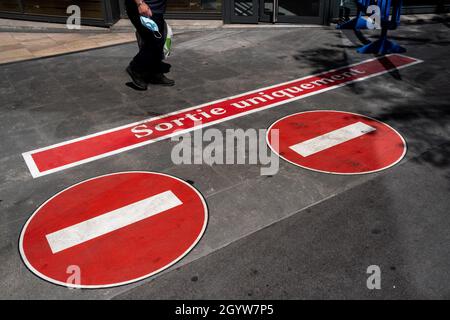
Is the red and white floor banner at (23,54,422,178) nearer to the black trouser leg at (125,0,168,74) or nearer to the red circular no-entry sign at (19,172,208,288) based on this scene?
the red circular no-entry sign at (19,172,208,288)

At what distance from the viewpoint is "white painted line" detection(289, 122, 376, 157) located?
207 inches

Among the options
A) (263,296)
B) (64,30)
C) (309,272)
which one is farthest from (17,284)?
(64,30)

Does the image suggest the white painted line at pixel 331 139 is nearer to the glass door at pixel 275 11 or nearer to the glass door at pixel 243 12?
the glass door at pixel 275 11

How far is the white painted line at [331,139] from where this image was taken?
526 centimetres

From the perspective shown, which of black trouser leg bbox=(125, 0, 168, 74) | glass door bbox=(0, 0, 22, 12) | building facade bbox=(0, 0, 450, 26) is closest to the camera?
black trouser leg bbox=(125, 0, 168, 74)

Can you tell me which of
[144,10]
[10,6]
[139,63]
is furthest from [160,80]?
[10,6]

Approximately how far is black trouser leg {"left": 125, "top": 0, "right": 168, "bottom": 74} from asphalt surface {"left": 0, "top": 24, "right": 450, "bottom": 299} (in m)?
0.47

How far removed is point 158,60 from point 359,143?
4.02 metres

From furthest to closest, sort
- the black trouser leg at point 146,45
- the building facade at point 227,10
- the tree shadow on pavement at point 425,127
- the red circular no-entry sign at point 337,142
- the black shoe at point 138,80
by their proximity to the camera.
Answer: the building facade at point 227,10 < the black shoe at point 138,80 < the black trouser leg at point 146,45 < the tree shadow on pavement at point 425,127 < the red circular no-entry sign at point 337,142

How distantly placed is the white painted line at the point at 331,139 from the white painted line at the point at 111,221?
186 cm

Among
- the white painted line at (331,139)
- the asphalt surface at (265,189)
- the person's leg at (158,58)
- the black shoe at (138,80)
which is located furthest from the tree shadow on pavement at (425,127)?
the black shoe at (138,80)

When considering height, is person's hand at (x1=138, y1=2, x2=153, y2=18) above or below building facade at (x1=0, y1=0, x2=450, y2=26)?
above

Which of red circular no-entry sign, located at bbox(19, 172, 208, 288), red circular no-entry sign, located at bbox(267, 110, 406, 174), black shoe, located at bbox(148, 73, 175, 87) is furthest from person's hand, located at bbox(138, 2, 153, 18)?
red circular no-entry sign, located at bbox(19, 172, 208, 288)

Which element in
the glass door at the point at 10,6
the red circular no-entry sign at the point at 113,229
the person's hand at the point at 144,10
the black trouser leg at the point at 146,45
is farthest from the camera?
the glass door at the point at 10,6
